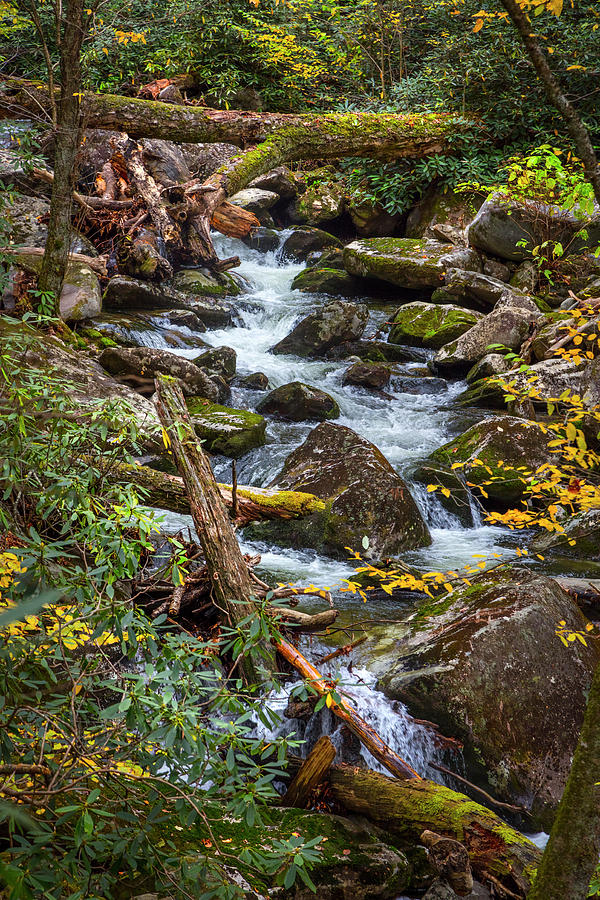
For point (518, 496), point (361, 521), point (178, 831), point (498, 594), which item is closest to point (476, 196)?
point (518, 496)

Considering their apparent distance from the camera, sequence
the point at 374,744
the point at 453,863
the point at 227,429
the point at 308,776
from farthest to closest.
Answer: the point at 227,429 < the point at 374,744 < the point at 308,776 < the point at 453,863

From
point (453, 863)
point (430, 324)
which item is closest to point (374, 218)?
point (430, 324)

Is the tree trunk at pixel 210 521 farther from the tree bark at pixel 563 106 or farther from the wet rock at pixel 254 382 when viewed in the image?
the wet rock at pixel 254 382

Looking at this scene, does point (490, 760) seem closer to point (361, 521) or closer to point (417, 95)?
point (361, 521)

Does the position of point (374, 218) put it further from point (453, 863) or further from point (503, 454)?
point (453, 863)

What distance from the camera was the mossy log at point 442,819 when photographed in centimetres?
261

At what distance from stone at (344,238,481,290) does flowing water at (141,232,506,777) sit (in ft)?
2.53

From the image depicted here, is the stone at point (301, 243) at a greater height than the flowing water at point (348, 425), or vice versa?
the stone at point (301, 243)

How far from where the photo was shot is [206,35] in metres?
16.3

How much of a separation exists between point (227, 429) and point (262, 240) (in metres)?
9.15

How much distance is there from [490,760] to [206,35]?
18.5 metres

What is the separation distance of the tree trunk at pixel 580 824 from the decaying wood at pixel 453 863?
950 mm

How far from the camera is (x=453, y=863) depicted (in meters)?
2.53

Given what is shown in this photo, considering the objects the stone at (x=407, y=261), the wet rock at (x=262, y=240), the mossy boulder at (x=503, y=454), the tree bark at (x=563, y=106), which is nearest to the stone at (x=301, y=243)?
the wet rock at (x=262, y=240)
